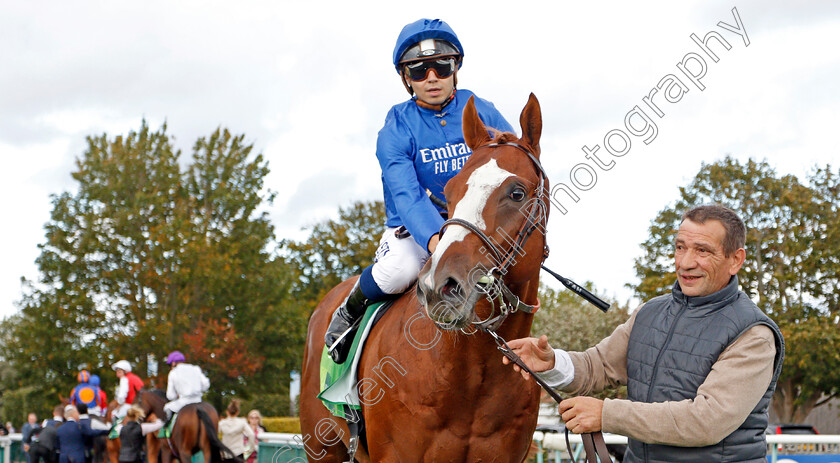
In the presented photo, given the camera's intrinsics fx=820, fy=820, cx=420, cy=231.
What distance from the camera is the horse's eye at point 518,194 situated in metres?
3.31

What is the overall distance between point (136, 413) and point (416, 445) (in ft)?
33.9

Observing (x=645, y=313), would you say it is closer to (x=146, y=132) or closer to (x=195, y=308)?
(x=195, y=308)

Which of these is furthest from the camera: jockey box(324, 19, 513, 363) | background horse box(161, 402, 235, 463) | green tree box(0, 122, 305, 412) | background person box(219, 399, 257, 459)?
green tree box(0, 122, 305, 412)

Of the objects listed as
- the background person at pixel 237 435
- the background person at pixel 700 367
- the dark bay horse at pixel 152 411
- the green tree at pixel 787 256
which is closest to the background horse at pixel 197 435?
the dark bay horse at pixel 152 411

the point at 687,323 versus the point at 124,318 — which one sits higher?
the point at 124,318

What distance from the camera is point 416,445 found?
12.0 feet

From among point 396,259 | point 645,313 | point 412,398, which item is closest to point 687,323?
point 645,313

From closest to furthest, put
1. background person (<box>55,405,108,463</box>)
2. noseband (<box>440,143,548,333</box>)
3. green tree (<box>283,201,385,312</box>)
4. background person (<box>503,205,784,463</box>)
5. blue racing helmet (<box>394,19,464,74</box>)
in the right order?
1. background person (<box>503,205,784,463</box>)
2. noseband (<box>440,143,548,333</box>)
3. blue racing helmet (<box>394,19,464,74</box>)
4. background person (<box>55,405,108,463</box>)
5. green tree (<box>283,201,385,312</box>)

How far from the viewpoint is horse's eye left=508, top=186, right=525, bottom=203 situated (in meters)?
3.31

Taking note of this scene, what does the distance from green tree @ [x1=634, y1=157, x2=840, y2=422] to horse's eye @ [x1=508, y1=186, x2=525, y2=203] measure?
22.2 m

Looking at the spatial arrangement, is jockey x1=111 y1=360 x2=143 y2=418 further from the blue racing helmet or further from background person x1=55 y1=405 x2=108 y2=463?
the blue racing helmet

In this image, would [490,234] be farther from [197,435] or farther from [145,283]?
[145,283]

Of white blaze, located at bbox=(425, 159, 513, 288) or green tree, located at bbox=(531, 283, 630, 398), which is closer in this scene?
white blaze, located at bbox=(425, 159, 513, 288)

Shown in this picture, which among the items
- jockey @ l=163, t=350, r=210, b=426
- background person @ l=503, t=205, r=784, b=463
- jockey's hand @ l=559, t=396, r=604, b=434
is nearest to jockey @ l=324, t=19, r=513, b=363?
background person @ l=503, t=205, r=784, b=463
